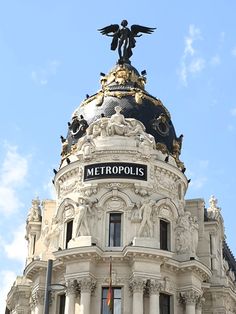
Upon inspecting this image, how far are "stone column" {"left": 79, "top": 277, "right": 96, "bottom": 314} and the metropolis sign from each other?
6.41 metres

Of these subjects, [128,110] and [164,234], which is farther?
[128,110]

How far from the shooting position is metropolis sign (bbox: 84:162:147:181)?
3728 cm

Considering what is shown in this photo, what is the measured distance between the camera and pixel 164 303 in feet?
117

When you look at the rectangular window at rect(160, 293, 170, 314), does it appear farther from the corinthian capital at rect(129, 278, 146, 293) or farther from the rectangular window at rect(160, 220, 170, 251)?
the rectangular window at rect(160, 220, 170, 251)

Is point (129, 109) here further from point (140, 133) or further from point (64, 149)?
point (64, 149)

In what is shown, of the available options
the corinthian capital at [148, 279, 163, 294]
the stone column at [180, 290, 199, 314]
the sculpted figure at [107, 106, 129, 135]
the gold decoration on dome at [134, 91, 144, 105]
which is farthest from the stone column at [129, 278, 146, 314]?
the gold decoration on dome at [134, 91, 144, 105]

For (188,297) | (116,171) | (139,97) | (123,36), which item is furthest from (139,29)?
(188,297)

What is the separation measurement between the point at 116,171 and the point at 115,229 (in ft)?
11.4

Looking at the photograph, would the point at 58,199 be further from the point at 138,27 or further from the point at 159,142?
the point at 138,27

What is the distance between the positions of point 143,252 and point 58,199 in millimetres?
7883

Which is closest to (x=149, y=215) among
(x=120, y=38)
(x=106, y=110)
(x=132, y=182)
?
(x=132, y=182)

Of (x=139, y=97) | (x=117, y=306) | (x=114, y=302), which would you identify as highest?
(x=139, y=97)

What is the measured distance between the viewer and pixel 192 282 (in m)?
36.3

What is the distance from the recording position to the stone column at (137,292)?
110 ft
